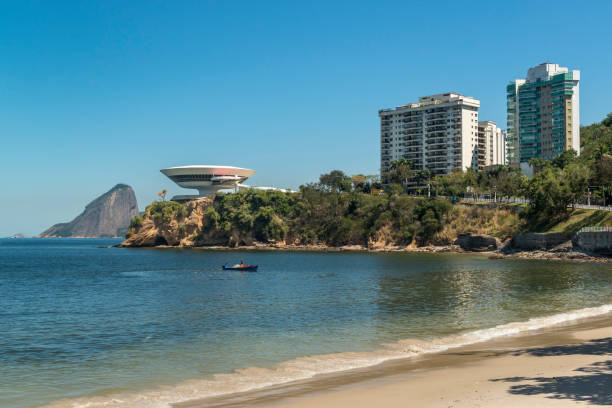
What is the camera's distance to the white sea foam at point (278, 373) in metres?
13.4

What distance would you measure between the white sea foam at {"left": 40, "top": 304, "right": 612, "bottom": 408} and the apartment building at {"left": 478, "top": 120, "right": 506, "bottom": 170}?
471 ft

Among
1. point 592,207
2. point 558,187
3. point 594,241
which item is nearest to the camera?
point 594,241

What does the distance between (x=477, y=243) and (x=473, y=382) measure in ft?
276

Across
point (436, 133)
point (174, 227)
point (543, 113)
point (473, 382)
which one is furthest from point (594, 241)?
point (174, 227)

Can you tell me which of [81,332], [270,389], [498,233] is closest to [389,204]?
[498,233]

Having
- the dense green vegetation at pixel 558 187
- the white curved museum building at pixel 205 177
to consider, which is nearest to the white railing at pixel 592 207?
the dense green vegetation at pixel 558 187

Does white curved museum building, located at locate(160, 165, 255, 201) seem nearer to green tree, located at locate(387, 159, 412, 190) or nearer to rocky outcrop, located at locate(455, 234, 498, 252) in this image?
green tree, located at locate(387, 159, 412, 190)

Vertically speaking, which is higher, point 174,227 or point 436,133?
Result: point 436,133

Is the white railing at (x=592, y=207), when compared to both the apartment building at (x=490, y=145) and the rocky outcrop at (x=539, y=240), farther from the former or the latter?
the apartment building at (x=490, y=145)

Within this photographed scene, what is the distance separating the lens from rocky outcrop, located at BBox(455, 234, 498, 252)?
3548 inches

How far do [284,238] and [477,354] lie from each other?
11253 centimetres

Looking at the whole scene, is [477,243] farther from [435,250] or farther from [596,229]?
[596,229]

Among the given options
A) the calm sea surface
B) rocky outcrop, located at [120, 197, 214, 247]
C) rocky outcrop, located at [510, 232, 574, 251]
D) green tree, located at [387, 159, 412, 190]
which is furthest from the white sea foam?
rocky outcrop, located at [120, 197, 214, 247]

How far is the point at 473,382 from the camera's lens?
12805 mm
